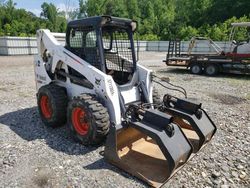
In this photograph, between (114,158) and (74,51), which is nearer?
(114,158)

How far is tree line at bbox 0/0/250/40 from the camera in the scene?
1554 inches

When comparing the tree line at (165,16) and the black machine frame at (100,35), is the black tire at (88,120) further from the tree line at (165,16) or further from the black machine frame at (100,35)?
the tree line at (165,16)

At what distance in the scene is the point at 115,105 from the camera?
4039mm

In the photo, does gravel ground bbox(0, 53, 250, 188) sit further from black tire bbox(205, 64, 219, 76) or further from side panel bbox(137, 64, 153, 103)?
black tire bbox(205, 64, 219, 76)

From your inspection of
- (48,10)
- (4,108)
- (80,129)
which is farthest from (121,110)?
(48,10)

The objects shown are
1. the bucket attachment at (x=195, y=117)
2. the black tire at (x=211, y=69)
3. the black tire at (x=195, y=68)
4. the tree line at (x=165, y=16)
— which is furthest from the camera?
the tree line at (x=165, y=16)

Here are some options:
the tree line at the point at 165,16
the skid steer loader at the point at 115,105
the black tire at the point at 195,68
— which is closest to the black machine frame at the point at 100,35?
the skid steer loader at the point at 115,105

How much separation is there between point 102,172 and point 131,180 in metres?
0.44

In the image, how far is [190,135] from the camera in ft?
14.5

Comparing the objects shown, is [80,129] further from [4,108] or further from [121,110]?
[4,108]

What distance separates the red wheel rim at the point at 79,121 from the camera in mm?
4199

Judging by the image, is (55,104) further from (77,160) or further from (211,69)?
(211,69)

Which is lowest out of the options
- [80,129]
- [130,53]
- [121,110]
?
[80,129]

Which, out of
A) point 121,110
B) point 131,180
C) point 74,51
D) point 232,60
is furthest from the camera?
point 232,60
